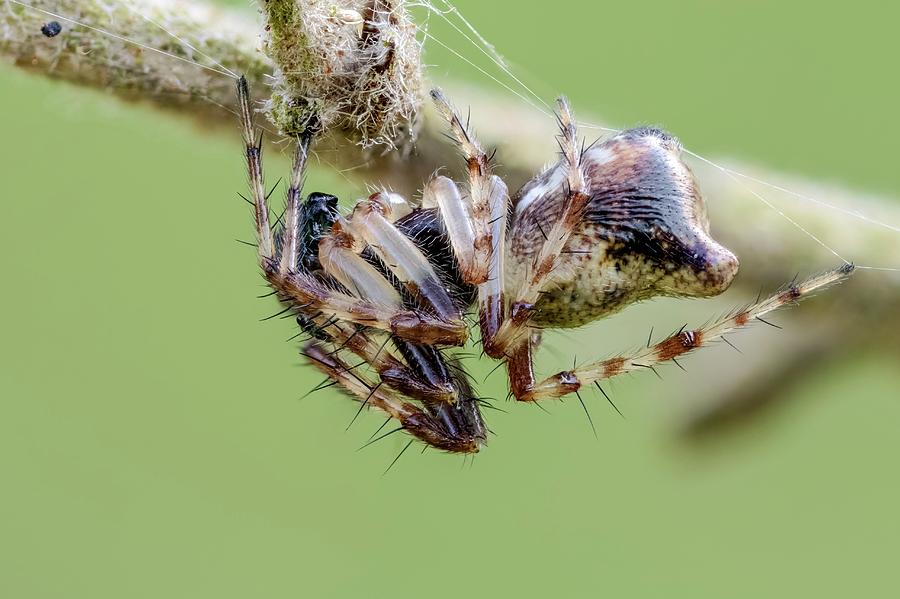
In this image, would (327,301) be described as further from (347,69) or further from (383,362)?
(347,69)

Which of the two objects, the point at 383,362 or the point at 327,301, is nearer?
the point at 327,301

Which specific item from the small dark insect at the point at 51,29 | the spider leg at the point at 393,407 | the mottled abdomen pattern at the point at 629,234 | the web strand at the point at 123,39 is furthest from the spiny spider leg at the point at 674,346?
the small dark insect at the point at 51,29

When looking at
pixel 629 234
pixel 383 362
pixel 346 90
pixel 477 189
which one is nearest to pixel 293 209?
pixel 346 90

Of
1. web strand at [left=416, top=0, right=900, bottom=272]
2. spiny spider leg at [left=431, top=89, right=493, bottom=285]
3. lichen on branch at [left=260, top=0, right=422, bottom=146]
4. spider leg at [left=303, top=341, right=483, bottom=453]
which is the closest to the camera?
lichen on branch at [left=260, top=0, right=422, bottom=146]

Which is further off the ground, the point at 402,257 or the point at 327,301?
the point at 402,257

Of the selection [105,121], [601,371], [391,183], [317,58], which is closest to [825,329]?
[601,371]

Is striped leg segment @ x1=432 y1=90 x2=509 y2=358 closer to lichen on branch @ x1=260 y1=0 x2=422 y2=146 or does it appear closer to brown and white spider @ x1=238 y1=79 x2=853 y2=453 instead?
brown and white spider @ x1=238 y1=79 x2=853 y2=453

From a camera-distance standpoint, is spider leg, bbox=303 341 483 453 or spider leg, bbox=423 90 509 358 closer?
spider leg, bbox=423 90 509 358

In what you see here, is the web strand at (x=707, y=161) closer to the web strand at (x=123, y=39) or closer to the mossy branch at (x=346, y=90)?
the mossy branch at (x=346, y=90)

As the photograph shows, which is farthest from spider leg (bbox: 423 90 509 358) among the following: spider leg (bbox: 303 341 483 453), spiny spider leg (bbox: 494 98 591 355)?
spider leg (bbox: 303 341 483 453)
